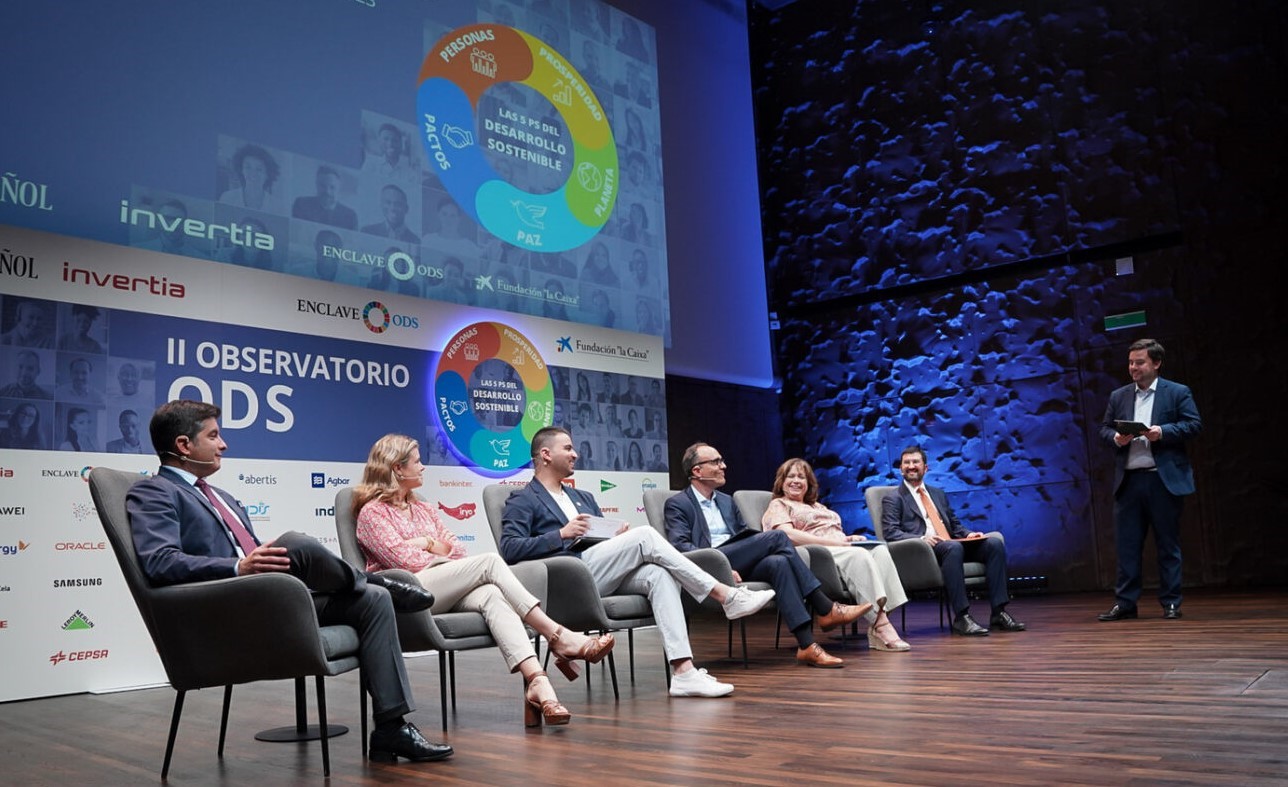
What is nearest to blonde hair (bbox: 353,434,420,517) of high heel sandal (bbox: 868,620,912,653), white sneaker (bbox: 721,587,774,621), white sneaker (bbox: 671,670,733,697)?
white sneaker (bbox: 671,670,733,697)

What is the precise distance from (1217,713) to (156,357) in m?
4.50

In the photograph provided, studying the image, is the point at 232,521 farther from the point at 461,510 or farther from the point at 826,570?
the point at 461,510

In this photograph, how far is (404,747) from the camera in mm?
2674

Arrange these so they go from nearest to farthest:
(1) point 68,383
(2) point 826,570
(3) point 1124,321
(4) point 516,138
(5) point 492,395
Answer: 1. (1) point 68,383
2. (2) point 826,570
3. (5) point 492,395
4. (4) point 516,138
5. (3) point 1124,321

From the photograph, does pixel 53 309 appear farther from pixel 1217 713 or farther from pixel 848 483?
pixel 848 483

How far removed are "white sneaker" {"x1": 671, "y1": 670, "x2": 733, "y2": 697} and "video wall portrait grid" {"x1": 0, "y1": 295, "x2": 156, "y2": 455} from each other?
2.81m

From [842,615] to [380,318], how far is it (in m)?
3.12

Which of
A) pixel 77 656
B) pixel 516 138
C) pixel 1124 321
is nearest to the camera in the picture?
pixel 77 656

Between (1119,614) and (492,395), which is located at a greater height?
(492,395)

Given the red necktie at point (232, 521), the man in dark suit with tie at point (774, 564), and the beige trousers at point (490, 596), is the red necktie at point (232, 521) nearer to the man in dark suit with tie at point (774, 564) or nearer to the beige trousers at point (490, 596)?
the beige trousers at point (490, 596)

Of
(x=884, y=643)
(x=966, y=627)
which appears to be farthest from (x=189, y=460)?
(x=966, y=627)

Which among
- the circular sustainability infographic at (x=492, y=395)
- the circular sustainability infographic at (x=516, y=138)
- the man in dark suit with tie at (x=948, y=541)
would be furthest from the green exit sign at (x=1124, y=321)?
the circular sustainability infographic at (x=492, y=395)

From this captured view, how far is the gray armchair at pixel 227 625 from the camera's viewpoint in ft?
8.23

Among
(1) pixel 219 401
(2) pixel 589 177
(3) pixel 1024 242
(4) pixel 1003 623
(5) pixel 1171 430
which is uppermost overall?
(2) pixel 589 177
